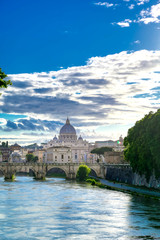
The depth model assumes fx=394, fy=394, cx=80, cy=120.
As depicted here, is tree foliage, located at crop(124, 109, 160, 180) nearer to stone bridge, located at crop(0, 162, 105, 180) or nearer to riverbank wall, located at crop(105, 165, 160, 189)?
riverbank wall, located at crop(105, 165, 160, 189)

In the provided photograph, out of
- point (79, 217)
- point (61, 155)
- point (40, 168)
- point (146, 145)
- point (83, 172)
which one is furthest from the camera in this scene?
point (61, 155)

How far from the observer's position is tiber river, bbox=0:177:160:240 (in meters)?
31.4

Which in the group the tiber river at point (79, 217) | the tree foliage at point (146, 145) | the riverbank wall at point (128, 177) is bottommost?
the tiber river at point (79, 217)

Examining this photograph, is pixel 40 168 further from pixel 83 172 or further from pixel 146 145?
pixel 146 145

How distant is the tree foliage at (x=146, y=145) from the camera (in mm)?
51825

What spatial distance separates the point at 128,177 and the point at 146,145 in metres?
22.8

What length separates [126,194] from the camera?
58562 millimetres

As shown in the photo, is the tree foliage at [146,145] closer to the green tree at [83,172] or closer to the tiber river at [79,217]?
the tiber river at [79,217]

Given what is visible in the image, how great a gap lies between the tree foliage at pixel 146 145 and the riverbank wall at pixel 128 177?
1.68 m

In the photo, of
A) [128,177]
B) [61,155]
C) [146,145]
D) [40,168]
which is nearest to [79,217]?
[146,145]

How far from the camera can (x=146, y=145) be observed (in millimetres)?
55906

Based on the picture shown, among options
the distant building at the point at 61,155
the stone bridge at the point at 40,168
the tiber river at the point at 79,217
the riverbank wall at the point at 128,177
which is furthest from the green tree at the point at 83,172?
the distant building at the point at 61,155

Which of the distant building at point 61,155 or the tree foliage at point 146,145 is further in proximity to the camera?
the distant building at point 61,155

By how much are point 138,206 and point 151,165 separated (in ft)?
38.4
